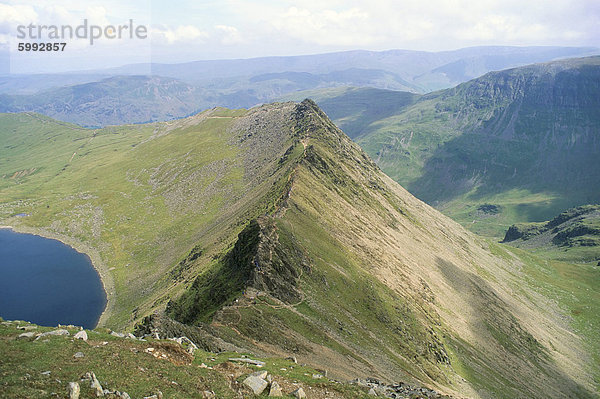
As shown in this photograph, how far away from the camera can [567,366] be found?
111 m

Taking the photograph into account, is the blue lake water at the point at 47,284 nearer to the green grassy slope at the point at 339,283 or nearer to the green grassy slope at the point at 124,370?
the green grassy slope at the point at 339,283

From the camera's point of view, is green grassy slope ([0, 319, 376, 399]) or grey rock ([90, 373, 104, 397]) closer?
grey rock ([90, 373, 104, 397])

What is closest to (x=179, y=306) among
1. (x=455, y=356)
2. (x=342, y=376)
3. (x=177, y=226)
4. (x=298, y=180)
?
(x=342, y=376)

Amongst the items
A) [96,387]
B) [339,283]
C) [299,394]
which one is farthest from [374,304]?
[96,387]

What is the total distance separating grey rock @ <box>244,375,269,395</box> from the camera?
31431 millimetres

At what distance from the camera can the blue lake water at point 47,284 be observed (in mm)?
118812

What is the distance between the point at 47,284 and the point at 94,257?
2167cm

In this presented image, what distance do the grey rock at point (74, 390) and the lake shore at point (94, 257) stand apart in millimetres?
97445

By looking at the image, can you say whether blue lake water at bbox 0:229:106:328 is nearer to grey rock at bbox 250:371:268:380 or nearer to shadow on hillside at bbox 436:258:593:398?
grey rock at bbox 250:371:268:380

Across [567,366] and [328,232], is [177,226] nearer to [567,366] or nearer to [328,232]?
[328,232]

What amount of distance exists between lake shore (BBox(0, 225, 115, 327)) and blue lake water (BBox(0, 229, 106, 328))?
189 cm

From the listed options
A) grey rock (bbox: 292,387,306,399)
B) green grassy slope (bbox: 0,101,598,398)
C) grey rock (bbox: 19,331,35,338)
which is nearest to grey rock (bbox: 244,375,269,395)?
grey rock (bbox: 292,387,306,399)

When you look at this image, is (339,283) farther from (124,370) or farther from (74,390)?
(74,390)

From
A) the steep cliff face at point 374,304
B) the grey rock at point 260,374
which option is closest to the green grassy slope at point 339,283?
the steep cliff face at point 374,304
